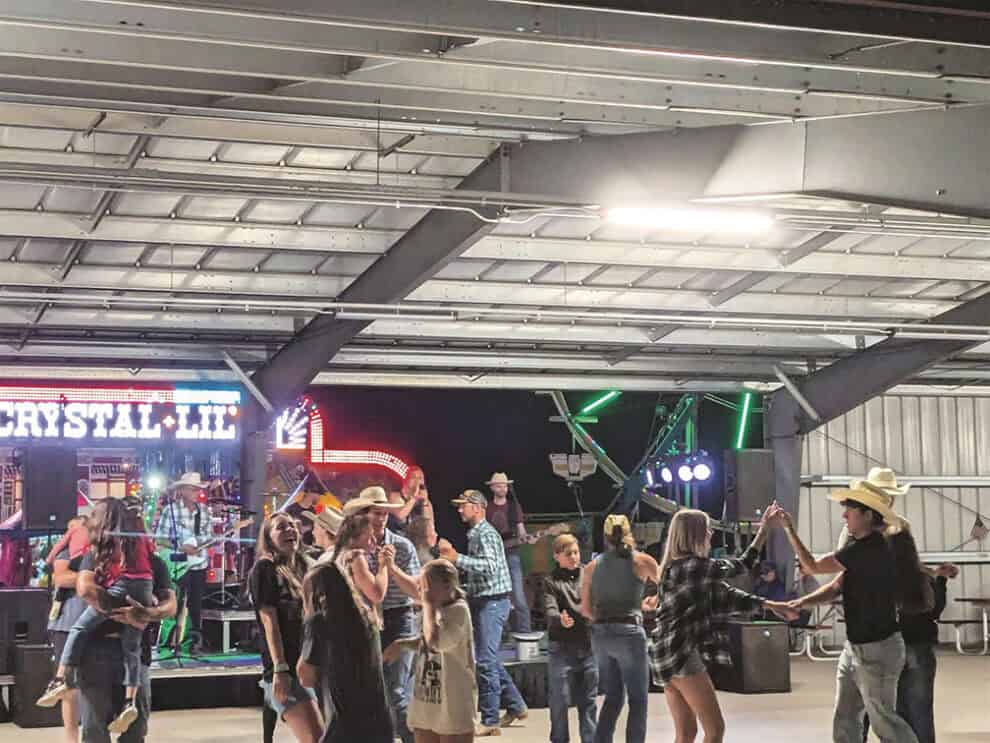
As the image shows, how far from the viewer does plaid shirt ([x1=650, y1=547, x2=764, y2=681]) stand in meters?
7.09

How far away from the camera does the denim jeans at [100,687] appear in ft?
21.5

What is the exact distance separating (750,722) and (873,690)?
3988 mm

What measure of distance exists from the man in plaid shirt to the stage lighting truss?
23.5ft

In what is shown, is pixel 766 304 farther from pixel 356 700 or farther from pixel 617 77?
pixel 356 700

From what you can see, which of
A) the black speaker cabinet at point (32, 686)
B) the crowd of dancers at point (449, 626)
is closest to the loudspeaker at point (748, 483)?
the crowd of dancers at point (449, 626)

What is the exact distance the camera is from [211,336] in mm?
13914

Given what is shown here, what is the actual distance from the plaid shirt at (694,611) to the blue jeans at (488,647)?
263cm

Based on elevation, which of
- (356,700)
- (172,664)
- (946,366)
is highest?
(946,366)

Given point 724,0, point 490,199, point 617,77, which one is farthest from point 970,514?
point 724,0

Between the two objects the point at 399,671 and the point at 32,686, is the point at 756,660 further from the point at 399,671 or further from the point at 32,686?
the point at 32,686

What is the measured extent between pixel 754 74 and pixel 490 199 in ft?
6.70

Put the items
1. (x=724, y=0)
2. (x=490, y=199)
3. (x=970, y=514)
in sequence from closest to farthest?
1. (x=724, y=0)
2. (x=490, y=199)
3. (x=970, y=514)

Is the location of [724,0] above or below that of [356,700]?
above

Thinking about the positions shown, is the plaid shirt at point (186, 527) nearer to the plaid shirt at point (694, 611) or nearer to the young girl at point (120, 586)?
the young girl at point (120, 586)
